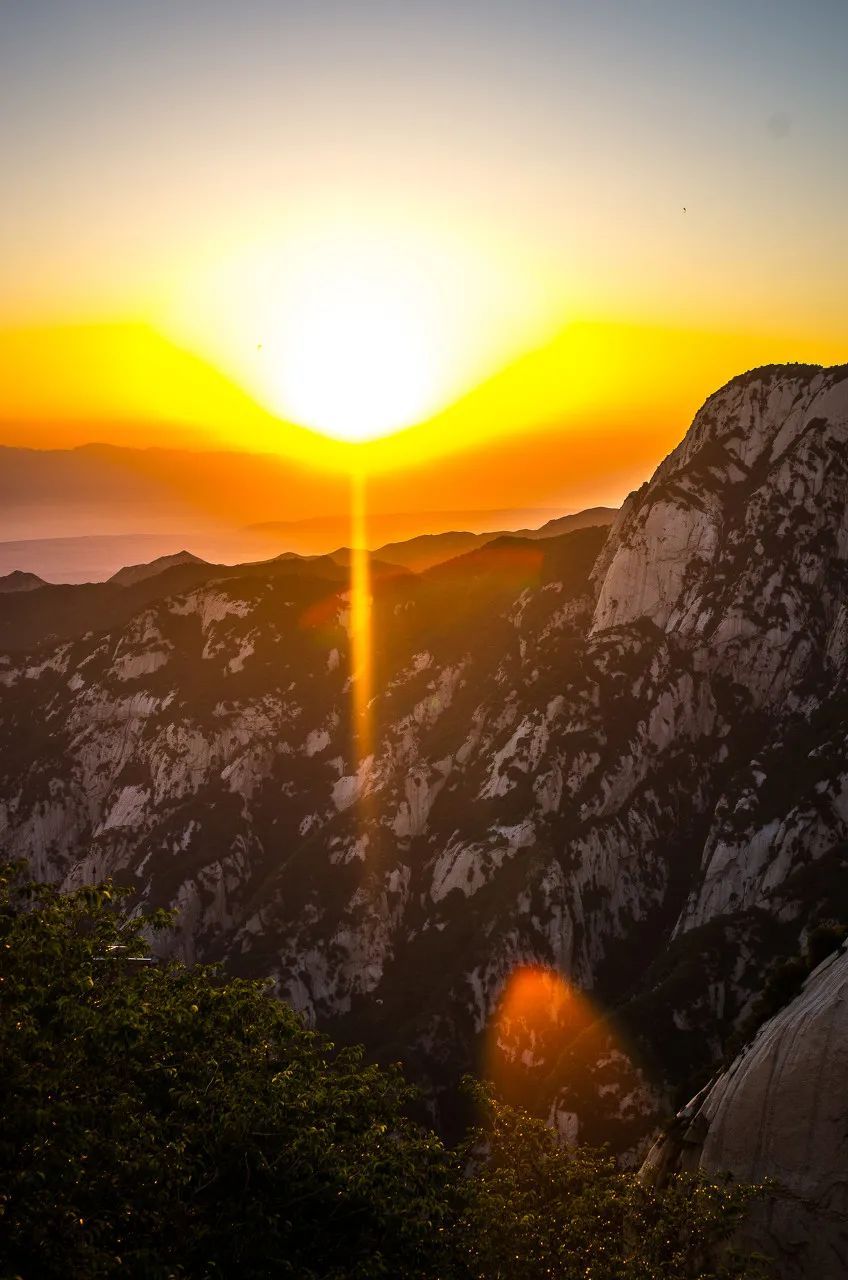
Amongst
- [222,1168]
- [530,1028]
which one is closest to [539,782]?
[530,1028]

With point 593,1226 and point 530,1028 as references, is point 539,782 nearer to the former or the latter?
point 530,1028

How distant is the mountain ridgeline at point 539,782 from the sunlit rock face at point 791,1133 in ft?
96.9

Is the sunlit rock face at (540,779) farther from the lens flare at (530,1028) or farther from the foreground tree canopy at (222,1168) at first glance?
the foreground tree canopy at (222,1168)

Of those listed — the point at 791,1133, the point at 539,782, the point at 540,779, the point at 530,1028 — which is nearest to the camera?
the point at 791,1133

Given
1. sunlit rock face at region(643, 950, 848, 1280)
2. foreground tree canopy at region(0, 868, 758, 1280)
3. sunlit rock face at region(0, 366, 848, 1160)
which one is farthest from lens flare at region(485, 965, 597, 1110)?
foreground tree canopy at region(0, 868, 758, 1280)

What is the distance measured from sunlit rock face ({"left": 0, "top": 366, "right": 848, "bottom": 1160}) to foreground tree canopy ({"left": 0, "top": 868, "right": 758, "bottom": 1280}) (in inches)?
1918

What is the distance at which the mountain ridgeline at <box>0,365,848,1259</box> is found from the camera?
10500cm

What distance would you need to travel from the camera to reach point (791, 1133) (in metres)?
41.5

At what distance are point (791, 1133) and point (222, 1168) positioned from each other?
73.3 feet

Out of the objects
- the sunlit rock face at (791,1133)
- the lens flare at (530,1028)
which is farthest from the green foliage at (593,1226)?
the lens flare at (530,1028)

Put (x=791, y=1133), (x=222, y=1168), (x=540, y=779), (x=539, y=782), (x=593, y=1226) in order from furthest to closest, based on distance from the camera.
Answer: (x=540, y=779) → (x=539, y=782) → (x=791, y=1133) → (x=593, y=1226) → (x=222, y=1168)

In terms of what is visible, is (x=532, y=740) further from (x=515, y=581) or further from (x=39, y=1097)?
(x=39, y=1097)

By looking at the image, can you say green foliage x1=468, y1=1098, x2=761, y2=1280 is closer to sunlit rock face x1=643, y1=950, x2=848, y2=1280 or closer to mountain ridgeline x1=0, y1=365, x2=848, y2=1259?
sunlit rock face x1=643, y1=950, x2=848, y2=1280

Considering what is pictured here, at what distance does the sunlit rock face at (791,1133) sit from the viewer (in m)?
38.2
